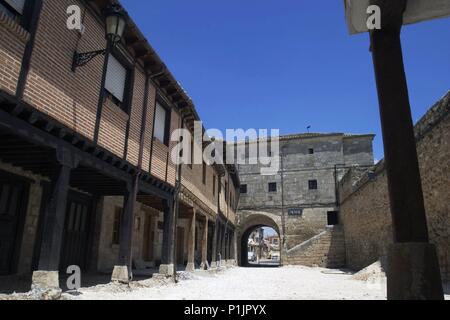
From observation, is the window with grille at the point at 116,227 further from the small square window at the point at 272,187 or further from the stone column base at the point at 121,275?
the small square window at the point at 272,187

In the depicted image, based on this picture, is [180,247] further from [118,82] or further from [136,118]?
[118,82]

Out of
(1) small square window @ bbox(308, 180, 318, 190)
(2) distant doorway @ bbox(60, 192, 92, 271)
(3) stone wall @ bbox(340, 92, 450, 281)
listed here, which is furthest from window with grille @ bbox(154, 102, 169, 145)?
(1) small square window @ bbox(308, 180, 318, 190)

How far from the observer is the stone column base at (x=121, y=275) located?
7855 mm

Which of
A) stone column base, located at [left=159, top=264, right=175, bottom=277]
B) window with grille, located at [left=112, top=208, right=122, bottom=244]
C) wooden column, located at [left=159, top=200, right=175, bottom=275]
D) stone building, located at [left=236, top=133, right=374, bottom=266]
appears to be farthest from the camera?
stone building, located at [left=236, top=133, right=374, bottom=266]

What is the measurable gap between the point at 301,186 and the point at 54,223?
26224 millimetres

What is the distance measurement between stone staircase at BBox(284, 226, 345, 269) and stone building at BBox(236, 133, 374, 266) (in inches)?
65.5

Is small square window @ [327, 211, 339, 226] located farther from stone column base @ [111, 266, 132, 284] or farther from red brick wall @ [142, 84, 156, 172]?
stone column base @ [111, 266, 132, 284]

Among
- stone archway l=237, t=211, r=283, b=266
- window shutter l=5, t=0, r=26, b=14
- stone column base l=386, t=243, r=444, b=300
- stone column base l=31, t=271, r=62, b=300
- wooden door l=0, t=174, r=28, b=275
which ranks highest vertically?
window shutter l=5, t=0, r=26, b=14

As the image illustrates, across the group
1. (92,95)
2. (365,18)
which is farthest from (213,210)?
(365,18)

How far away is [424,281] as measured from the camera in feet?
6.92

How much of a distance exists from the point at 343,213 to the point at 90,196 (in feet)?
66.4

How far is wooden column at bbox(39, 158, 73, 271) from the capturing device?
5727 millimetres
